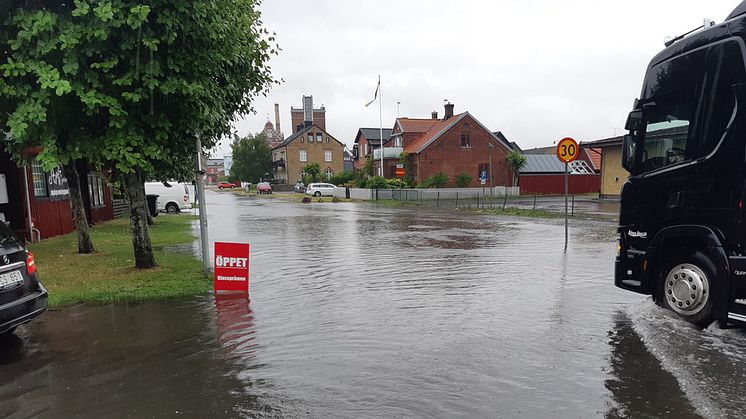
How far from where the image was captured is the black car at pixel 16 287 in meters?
4.88

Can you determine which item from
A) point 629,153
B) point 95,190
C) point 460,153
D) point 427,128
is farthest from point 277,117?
point 629,153

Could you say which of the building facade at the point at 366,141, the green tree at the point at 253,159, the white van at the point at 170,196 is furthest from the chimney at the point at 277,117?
the white van at the point at 170,196

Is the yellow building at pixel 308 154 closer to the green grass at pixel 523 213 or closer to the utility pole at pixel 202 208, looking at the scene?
the green grass at pixel 523 213

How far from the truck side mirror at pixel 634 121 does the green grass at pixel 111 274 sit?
266 inches

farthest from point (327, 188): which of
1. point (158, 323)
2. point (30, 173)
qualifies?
point (158, 323)

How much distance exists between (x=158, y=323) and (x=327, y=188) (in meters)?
42.6

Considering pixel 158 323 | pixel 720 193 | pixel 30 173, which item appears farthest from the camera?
pixel 30 173

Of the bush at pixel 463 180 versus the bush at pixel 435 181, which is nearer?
the bush at pixel 435 181

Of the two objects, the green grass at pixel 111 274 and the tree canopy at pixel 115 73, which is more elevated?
the tree canopy at pixel 115 73

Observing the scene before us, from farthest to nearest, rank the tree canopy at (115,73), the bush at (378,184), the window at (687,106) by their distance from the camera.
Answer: the bush at (378,184) → the tree canopy at (115,73) → the window at (687,106)

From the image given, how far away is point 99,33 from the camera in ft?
20.8

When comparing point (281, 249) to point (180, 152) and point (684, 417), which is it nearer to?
point (180, 152)

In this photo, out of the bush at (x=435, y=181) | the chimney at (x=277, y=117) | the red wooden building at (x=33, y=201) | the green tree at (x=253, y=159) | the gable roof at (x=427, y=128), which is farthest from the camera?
the chimney at (x=277, y=117)

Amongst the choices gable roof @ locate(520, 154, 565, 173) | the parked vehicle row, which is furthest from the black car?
gable roof @ locate(520, 154, 565, 173)
